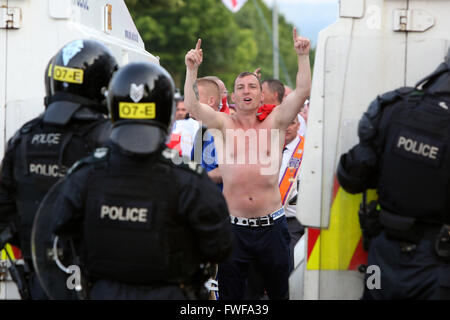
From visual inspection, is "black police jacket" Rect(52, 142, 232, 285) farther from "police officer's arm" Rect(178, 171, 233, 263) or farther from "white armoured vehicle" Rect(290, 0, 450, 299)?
"white armoured vehicle" Rect(290, 0, 450, 299)

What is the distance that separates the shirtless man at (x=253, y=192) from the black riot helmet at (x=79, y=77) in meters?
1.90

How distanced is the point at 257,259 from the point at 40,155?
2.83 m

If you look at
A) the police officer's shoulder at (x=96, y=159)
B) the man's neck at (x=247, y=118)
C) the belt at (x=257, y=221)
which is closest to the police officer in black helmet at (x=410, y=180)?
the police officer's shoulder at (x=96, y=159)

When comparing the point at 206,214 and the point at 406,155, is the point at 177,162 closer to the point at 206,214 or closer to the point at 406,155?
the point at 206,214

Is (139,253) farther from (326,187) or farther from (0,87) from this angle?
(0,87)

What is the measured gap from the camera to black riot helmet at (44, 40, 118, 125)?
4176 millimetres

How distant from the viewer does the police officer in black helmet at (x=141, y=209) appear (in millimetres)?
3477

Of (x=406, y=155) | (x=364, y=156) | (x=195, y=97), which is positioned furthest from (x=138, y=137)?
(x=195, y=97)

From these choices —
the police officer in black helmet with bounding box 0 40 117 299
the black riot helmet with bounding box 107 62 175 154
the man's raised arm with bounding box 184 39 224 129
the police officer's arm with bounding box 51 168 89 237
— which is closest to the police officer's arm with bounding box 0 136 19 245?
the police officer in black helmet with bounding box 0 40 117 299

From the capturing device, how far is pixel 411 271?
395cm

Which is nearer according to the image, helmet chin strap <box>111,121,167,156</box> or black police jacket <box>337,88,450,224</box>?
helmet chin strap <box>111,121,167,156</box>

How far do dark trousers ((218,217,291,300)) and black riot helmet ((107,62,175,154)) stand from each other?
2.75m

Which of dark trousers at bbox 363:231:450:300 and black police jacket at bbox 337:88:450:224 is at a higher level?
black police jacket at bbox 337:88:450:224
